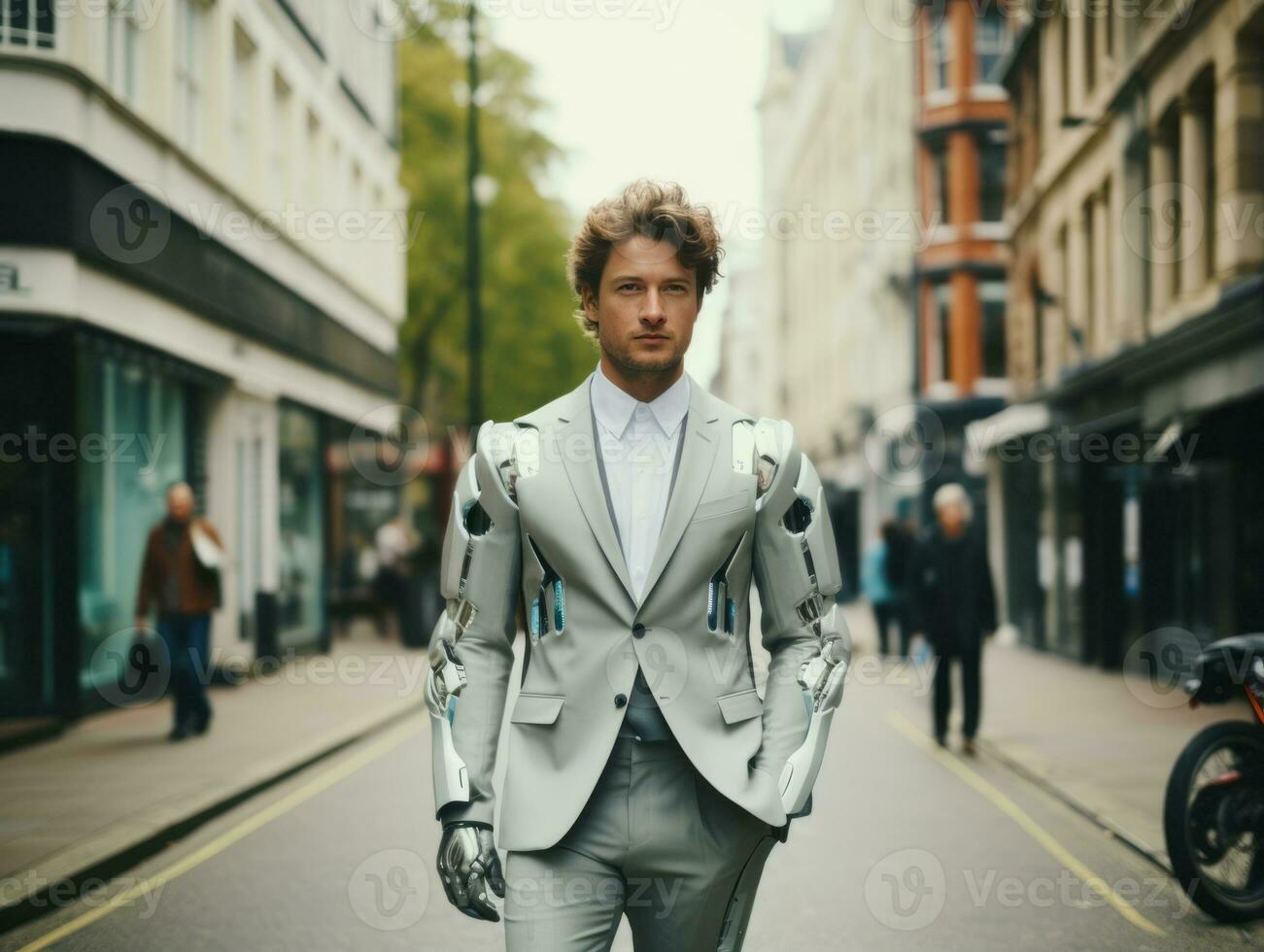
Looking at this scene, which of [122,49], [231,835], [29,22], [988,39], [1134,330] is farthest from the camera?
[988,39]

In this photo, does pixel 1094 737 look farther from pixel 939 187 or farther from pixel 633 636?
pixel 939 187

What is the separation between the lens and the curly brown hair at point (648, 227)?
9.28ft

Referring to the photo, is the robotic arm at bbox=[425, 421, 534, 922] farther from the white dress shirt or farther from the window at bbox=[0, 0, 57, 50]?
the window at bbox=[0, 0, 57, 50]

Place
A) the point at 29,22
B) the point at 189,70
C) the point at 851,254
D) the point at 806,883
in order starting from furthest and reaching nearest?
the point at 851,254 → the point at 189,70 → the point at 29,22 → the point at 806,883

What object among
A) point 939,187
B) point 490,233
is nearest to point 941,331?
point 939,187

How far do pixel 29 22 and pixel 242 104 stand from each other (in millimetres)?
6136

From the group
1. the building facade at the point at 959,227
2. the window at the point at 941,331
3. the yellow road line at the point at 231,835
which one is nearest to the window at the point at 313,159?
the yellow road line at the point at 231,835

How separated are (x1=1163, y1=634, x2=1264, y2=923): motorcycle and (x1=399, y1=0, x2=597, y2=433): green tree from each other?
2823 centimetres

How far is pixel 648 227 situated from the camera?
283 centimetres

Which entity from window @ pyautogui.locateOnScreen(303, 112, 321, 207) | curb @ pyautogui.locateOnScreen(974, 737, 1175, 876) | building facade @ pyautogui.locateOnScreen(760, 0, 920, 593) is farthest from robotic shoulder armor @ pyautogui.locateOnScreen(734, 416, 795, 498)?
building facade @ pyautogui.locateOnScreen(760, 0, 920, 593)

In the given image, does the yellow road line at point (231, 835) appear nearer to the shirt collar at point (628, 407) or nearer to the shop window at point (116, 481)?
the shop window at point (116, 481)

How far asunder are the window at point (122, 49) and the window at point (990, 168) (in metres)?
23.4

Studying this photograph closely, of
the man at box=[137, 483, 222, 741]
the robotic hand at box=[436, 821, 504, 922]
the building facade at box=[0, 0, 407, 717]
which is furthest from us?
the building facade at box=[0, 0, 407, 717]

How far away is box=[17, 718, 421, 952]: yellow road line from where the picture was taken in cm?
612
